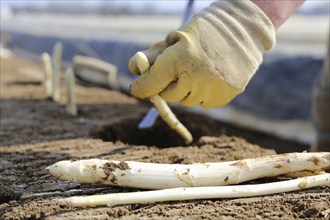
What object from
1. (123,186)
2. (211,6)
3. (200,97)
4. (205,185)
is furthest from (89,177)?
(211,6)

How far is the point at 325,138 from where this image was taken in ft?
11.6

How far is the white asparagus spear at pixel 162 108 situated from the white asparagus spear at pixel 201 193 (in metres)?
0.54

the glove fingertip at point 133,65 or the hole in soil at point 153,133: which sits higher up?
the glove fingertip at point 133,65

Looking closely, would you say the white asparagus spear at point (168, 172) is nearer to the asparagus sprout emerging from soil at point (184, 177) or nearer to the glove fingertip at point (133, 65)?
the asparagus sprout emerging from soil at point (184, 177)

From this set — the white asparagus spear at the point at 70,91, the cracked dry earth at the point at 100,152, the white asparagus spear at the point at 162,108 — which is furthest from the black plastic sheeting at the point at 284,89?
the white asparagus spear at the point at 162,108

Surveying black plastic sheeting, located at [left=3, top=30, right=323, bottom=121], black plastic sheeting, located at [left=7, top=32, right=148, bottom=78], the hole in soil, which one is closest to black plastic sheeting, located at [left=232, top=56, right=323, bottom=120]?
black plastic sheeting, located at [left=3, top=30, right=323, bottom=121]

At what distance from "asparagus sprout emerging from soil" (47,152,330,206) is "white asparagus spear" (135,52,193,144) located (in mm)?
420

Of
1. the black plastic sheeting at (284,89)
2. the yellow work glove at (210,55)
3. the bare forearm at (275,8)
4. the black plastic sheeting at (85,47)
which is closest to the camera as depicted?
the yellow work glove at (210,55)

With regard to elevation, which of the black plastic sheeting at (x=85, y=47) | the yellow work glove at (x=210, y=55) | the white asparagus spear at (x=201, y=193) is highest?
the black plastic sheeting at (x=85, y=47)

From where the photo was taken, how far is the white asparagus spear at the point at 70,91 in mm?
3314

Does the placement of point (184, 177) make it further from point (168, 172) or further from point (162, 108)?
point (162, 108)

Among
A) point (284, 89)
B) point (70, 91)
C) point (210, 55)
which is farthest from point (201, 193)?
point (284, 89)

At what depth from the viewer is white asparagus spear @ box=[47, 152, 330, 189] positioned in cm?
169

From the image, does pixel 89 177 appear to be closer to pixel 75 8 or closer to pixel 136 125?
pixel 136 125
